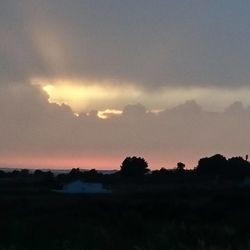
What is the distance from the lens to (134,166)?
160625mm

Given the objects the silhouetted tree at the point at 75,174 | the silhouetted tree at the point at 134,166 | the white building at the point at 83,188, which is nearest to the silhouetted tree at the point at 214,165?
the silhouetted tree at the point at 134,166

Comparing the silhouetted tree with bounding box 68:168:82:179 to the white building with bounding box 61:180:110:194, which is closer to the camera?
the white building with bounding box 61:180:110:194

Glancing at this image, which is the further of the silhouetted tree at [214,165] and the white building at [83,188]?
the silhouetted tree at [214,165]

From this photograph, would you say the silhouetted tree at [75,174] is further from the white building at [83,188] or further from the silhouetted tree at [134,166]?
the white building at [83,188]

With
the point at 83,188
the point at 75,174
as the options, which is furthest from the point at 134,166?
the point at 83,188

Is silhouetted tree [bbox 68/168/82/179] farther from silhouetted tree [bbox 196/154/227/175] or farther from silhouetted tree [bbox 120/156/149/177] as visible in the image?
silhouetted tree [bbox 196/154/227/175]

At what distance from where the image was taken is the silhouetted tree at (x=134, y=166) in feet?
524

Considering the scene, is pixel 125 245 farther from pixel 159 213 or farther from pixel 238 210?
pixel 238 210

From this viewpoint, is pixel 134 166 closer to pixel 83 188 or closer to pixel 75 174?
pixel 75 174

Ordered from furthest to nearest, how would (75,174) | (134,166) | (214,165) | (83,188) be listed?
(75,174), (134,166), (214,165), (83,188)

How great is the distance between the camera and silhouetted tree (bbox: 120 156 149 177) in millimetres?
159625

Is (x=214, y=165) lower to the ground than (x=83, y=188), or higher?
higher

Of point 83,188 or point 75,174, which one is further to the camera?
point 75,174

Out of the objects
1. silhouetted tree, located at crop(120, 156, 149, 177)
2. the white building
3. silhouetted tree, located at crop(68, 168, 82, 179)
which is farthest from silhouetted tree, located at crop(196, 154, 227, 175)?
the white building
